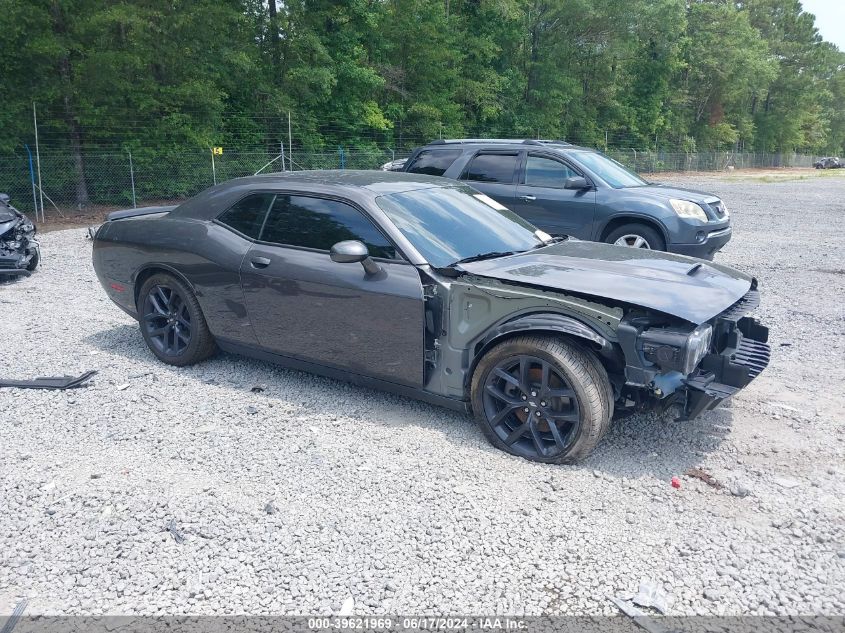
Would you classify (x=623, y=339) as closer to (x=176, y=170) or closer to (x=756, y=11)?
(x=176, y=170)

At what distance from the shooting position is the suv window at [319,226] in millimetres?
4398

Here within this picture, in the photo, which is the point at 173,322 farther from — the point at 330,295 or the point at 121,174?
the point at 121,174

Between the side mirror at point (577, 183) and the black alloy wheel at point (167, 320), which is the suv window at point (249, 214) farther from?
the side mirror at point (577, 183)

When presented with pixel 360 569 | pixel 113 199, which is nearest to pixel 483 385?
pixel 360 569

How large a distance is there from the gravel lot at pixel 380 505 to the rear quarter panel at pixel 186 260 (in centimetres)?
58

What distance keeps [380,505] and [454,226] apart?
6.72 ft

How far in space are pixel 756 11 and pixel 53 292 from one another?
80.9 metres

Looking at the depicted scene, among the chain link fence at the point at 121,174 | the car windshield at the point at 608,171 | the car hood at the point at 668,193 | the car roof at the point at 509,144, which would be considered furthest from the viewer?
the chain link fence at the point at 121,174

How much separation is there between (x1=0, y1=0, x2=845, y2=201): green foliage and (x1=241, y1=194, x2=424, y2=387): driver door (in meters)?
16.4

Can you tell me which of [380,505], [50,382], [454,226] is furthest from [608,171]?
[50,382]

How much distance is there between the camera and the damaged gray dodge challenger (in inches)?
143

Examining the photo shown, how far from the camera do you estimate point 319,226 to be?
4.68 metres

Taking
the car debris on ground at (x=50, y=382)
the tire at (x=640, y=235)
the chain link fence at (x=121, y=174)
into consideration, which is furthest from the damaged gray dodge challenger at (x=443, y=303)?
the chain link fence at (x=121, y=174)

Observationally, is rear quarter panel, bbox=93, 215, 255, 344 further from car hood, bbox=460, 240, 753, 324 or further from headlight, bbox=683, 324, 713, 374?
headlight, bbox=683, 324, 713, 374
